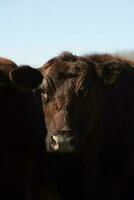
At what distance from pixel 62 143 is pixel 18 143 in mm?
1999

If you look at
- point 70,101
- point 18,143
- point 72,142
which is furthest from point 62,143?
point 18,143

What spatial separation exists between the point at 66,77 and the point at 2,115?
1600 mm

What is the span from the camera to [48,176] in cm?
1060

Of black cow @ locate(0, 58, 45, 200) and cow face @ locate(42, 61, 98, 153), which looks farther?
black cow @ locate(0, 58, 45, 200)

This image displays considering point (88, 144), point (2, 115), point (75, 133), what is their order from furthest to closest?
point (2, 115)
point (88, 144)
point (75, 133)

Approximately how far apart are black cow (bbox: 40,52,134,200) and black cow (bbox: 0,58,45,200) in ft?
1.53

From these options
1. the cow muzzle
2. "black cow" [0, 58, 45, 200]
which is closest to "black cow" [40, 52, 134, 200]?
the cow muzzle

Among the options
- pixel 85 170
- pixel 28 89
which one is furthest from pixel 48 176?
pixel 28 89

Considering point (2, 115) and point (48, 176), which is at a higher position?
point (2, 115)

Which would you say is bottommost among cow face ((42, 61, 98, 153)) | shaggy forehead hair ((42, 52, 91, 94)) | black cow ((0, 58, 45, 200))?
black cow ((0, 58, 45, 200))

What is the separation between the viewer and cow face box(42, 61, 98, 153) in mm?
9414

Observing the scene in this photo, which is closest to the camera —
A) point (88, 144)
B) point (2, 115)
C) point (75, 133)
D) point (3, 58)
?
point (75, 133)

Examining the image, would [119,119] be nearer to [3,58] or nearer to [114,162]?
[114,162]

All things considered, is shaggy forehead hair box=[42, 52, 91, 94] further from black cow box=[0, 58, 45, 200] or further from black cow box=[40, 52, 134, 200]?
black cow box=[0, 58, 45, 200]
